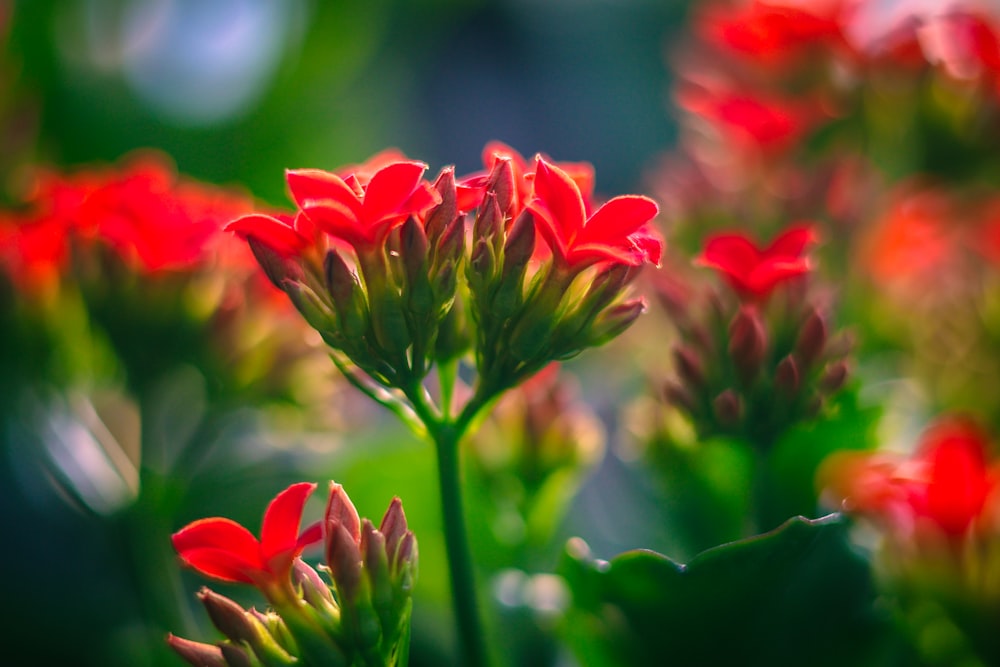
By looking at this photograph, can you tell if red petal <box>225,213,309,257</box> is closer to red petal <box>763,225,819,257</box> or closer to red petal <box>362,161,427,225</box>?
red petal <box>362,161,427,225</box>

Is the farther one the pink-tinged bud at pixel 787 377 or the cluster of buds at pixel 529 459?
the cluster of buds at pixel 529 459

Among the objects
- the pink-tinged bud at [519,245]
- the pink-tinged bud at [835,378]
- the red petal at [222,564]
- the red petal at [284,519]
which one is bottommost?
the red petal at [222,564]

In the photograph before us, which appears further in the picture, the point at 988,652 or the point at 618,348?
the point at 618,348

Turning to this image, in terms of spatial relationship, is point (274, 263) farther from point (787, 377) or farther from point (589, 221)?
point (787, 377)

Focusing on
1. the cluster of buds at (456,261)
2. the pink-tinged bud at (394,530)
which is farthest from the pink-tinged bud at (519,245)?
the pink-tinged bud at (394,530)

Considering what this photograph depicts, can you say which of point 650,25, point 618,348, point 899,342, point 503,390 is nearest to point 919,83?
point 899,342

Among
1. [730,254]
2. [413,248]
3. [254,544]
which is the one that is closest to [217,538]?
[254,544]

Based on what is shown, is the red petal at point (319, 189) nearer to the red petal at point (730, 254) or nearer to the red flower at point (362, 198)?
the red flower at point (362, 198)

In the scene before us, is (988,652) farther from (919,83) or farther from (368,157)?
(368,157)
